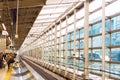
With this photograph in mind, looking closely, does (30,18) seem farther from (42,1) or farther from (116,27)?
(116,27)

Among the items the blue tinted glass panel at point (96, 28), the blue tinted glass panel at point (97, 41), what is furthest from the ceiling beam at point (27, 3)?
the blue tinted glass panel at point (97, 41)

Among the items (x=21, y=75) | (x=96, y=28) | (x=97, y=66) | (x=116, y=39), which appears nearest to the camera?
(x=116, y=39)

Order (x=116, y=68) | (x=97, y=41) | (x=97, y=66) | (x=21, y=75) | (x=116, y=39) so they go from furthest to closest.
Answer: (x=21, y=75), (x=97, y=41), (x=97, y=66), (x=116, y=39), (x=116, y=68)

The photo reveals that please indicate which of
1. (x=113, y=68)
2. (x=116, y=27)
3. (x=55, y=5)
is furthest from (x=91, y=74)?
(x=55, y=5)

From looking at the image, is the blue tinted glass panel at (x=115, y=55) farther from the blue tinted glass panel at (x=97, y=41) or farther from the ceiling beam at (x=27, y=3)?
the ceiling beam at (x=27, y=3)

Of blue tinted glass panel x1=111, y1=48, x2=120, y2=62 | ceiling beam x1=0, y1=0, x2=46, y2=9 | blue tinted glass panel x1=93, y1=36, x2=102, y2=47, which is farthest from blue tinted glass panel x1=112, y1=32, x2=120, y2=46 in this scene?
ceiling beam x1=0, y1=0, x2=46, y2=9

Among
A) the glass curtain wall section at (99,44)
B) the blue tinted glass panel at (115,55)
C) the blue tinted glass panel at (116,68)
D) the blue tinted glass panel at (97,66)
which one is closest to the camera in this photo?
the blue tinted glass panel at (116,68)

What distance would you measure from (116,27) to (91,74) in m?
2.98

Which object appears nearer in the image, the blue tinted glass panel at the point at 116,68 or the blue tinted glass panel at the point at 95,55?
the blue tinted glass panel at the point at 116,68

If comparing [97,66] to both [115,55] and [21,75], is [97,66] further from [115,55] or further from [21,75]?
[21,75]

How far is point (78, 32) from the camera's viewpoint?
13.5 meters

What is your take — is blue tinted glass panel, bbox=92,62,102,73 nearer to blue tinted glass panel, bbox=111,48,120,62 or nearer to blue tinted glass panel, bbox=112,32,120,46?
blue tinted glass panel, bbox=111,48,120,62

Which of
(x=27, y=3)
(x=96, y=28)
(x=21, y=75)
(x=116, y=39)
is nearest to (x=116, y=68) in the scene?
(x=116, y=39)

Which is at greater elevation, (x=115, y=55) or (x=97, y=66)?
(x=115, y=55)
